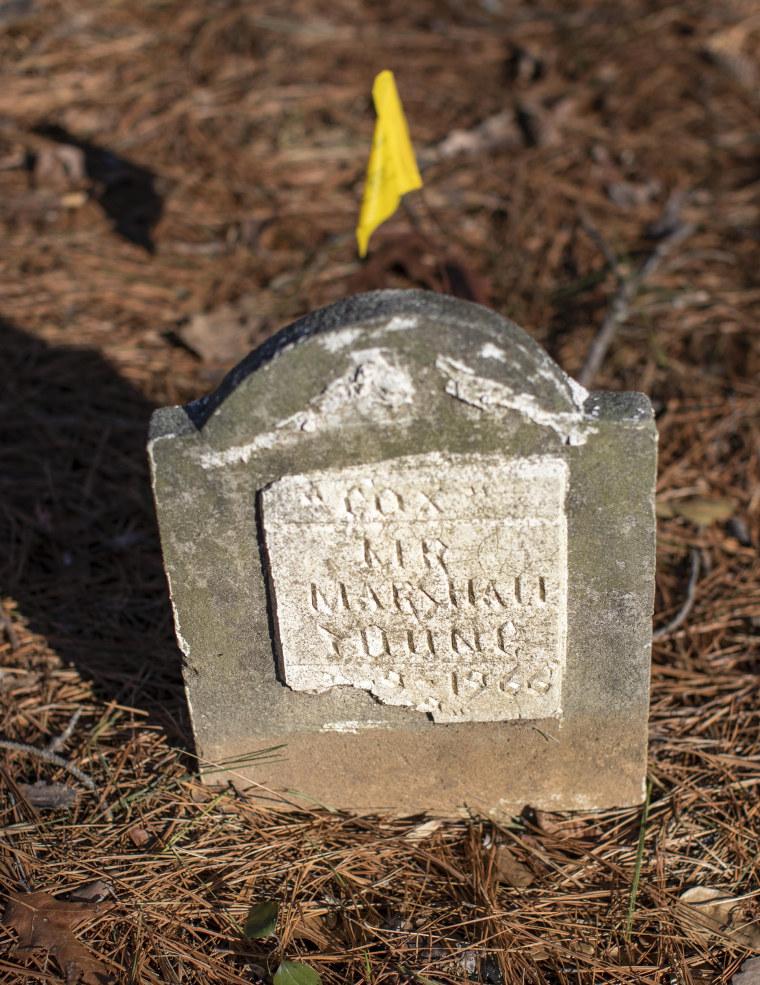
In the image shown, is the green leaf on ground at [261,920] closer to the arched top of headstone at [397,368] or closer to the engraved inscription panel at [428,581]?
the engraved inscription panel at [428,581]

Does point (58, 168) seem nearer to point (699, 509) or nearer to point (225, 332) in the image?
point (225, 332)

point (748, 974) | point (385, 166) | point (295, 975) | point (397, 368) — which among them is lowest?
point (748, 974)

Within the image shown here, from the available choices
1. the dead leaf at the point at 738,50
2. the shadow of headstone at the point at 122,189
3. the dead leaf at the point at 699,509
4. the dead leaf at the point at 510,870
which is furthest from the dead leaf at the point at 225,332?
the dead leaf at the point at 738,50

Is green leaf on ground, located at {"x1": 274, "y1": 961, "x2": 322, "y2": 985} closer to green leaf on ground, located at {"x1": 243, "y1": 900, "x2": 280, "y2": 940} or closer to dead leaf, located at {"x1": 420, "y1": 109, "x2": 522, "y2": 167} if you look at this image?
green leaf on ground, located at {"x1": 243, "y1": 900, "x2": 280, "y2": 940}

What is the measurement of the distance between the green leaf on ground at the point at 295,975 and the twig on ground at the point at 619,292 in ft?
7.23

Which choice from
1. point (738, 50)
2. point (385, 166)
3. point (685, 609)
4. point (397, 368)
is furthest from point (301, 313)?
point (738, 50)

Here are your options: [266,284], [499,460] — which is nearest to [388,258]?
[266,284]

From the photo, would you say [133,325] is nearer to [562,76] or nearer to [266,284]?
[266,284]

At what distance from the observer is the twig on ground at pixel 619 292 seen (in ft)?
11.5

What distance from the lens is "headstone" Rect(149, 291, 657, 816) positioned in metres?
1.70

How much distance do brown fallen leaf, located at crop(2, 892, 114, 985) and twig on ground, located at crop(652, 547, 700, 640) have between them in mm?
1545

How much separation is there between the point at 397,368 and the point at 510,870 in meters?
1.15

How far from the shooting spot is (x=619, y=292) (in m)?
3.85

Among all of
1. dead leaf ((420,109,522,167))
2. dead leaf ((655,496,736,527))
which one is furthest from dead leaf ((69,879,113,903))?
dead leaf ((420,109,522,167))
